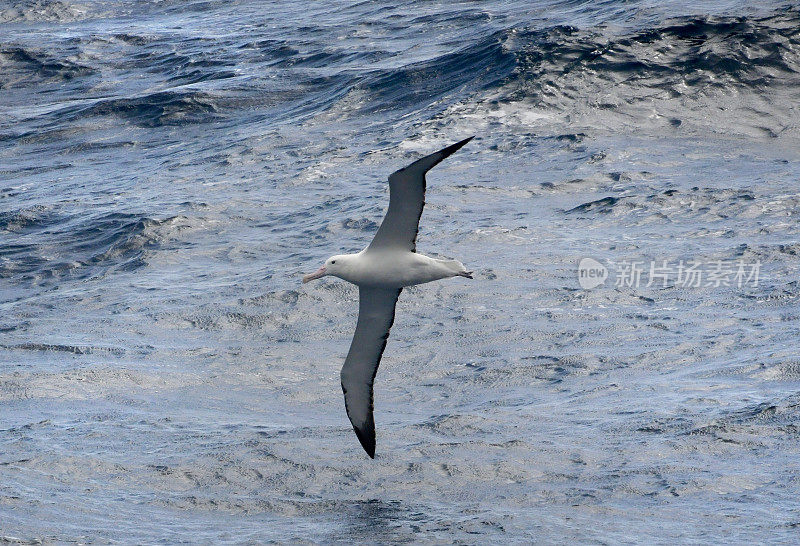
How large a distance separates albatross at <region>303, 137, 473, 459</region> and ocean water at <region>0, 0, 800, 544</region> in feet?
2.77

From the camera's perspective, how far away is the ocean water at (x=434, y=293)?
45.2 feet

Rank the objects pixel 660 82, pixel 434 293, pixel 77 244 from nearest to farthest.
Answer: pixel 434 293 → pixel 77 244 → pixel 660 82

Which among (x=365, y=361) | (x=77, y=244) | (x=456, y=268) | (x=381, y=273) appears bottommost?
(x=77, y=244)

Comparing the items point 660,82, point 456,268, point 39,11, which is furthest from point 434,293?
point 39,11

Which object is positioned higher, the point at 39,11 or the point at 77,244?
the point at 39,11

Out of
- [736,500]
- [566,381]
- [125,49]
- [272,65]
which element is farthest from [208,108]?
[736,500]

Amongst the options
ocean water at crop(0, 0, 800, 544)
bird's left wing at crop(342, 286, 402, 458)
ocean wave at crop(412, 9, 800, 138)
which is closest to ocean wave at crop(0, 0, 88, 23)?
ocean water at crop(0, 0, 800, 544)

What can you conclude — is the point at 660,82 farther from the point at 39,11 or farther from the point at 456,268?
the point at 39,11

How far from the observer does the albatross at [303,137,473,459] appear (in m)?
12.7

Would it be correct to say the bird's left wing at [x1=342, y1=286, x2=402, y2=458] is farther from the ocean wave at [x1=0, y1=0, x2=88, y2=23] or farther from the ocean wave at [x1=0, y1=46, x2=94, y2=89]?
the ocean wave at [x1=0, y1=0, x2=88, y2=23]

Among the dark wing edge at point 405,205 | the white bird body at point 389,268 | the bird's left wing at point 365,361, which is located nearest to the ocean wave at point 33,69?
the bird's left wing at point 365,361

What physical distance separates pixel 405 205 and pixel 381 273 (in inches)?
48.6

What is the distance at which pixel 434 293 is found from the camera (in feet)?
66.2

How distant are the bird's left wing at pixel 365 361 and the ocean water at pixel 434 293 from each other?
62 cm
